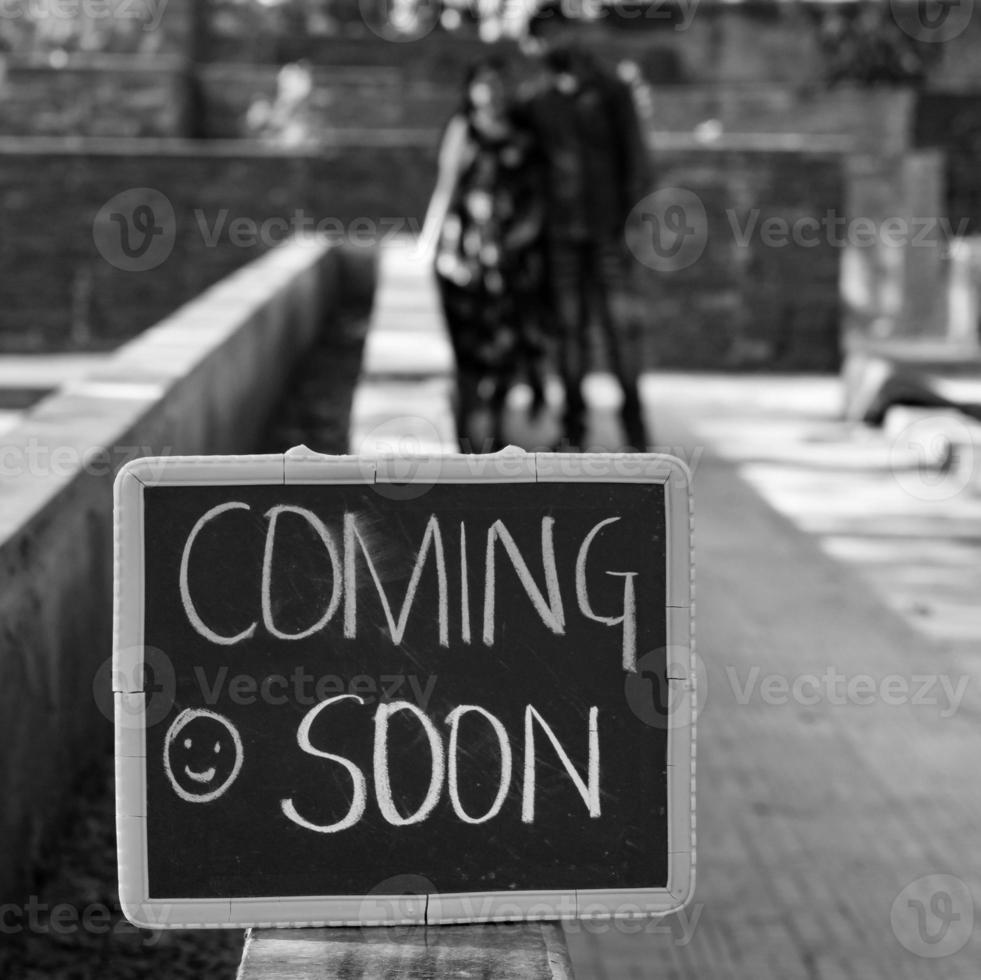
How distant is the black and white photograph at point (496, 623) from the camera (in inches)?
84.7

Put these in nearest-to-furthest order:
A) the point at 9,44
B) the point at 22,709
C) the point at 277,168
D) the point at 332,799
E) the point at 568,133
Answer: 1. the point at 332,799
2. the point at 22,709
3. the point at 568,133
4. the point at 277,168
5. the point at 9,44

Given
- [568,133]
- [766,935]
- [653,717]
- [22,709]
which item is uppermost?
[568,133]

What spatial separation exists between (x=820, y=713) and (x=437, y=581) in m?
2.82

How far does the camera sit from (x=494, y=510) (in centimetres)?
219

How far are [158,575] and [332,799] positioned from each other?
34 cm

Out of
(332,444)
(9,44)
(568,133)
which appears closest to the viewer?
(332,444)

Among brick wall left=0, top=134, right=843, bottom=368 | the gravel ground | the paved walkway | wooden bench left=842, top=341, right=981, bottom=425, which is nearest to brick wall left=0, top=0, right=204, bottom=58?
brick wall left=0, top=134, right=843, bottom=368

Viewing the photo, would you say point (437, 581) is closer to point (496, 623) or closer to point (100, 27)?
point (496, 623)

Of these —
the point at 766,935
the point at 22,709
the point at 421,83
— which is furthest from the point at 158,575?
the point at 421,83

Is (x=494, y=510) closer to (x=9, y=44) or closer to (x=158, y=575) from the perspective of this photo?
(x=158, y=575)

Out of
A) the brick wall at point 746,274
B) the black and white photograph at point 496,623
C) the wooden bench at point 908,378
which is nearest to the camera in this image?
the black and white photograph at point 496,623

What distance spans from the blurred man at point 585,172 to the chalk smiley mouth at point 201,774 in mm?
5553

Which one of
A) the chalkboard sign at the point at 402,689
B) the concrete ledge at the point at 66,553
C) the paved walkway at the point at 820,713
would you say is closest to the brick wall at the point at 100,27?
the paved walkway at the point at 820,713

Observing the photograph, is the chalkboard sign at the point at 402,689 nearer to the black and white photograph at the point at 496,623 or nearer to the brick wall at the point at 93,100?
the black and white photograph at the point at 496,623
